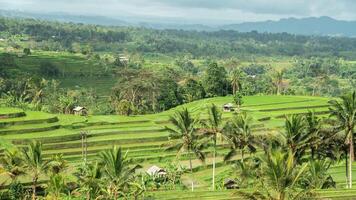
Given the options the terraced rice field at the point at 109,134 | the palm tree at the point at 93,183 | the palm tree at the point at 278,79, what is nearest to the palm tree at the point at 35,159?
the palm tree at the point at 93,183

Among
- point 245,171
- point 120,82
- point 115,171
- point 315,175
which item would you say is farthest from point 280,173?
point 120,82

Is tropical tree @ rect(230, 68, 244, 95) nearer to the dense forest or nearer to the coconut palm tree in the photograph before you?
the dense forest

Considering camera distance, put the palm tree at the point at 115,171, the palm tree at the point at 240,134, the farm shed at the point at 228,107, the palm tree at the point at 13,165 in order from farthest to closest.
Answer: the farm shed at the point at 228,107, the palm tree at the point at 240,134, the palm tree at the point at 13,165, the palm tree at the point at 115,171

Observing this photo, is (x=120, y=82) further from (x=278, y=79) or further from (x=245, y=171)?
(x=245, y=171)

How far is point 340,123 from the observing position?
4034cm

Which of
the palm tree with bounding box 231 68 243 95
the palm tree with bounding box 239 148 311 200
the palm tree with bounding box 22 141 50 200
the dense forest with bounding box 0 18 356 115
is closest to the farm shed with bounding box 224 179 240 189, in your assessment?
the palm tree with bounding box 22 141 50 200

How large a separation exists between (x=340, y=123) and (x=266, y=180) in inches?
674

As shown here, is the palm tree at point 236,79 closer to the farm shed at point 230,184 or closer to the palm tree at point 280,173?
the farm shed at point 230,184

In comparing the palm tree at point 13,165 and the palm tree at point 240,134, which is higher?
the palm tree at point 240,134

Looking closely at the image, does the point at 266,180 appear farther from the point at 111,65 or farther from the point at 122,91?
the point at 111,65

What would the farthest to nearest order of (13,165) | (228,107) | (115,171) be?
(228,107) → (13,165) → (115,171)

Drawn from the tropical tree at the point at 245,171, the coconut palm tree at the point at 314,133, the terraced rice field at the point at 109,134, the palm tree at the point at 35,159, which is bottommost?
the terraced rice field at the point at 109,134

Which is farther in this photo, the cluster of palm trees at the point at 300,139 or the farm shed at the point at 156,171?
the farm shed at the point at 156,171

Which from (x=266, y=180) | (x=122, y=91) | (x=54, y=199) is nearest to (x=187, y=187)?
(x=54, y=199)
